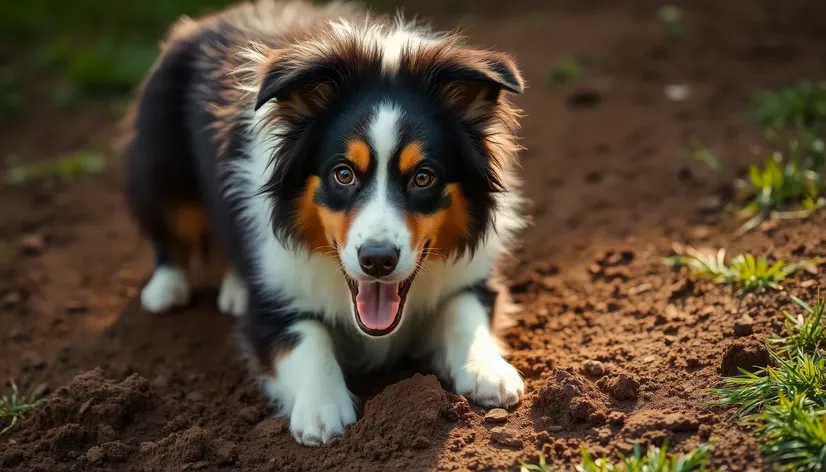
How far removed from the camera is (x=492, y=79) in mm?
3746

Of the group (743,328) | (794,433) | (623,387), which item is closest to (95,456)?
(623,387)

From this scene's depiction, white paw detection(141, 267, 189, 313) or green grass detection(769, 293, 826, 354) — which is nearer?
green grass detection(769, 293, 826, 354)

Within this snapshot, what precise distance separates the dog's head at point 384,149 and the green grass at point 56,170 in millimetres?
3385

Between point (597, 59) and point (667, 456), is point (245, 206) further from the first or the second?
point (597, 59)

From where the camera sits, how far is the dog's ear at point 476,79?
3793 mm

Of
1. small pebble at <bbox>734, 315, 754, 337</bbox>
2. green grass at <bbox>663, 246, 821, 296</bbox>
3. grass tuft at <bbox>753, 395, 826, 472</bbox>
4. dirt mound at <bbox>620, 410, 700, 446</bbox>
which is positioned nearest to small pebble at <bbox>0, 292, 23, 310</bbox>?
dirt mound at <bbox>620, 410, 700, 446</bbox>

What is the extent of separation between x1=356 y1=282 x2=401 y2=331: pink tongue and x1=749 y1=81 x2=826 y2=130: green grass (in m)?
3.48

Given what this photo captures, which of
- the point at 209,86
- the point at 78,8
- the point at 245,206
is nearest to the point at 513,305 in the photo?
the point at 245,206

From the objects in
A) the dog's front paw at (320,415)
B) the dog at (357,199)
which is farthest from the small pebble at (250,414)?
the dog's front paw at (320,415)

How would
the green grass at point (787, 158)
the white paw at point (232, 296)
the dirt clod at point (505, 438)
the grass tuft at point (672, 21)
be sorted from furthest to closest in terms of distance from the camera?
1. the grass tuft at point (672, 21)
2. the white paw at point (232, 296)
3. the green grass at point (787, 158)
4. the dirt clod at point (505, 438)

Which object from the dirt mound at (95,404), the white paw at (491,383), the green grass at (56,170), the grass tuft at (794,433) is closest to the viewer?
the grass tuft at (794,433)

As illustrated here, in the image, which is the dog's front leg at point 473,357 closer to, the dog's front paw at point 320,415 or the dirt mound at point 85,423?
the dog's front paw at point 320,415

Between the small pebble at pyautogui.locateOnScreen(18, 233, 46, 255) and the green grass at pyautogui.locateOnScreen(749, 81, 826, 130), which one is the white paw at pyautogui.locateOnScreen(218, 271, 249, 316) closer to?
the small pebble at pyautogui.locateOnScreen(18, 233, 46, 255)

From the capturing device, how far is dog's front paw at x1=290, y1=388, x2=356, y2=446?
3750 millimetres
